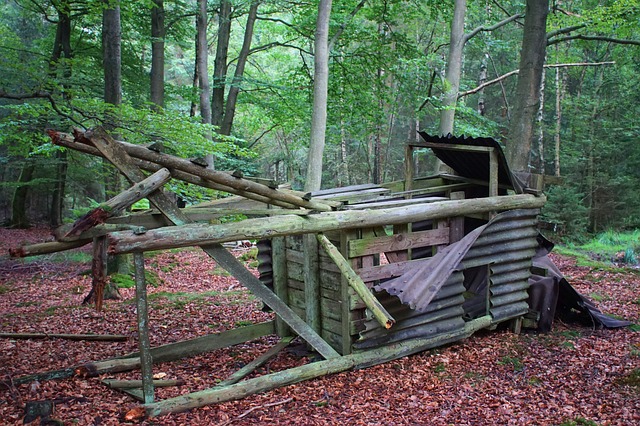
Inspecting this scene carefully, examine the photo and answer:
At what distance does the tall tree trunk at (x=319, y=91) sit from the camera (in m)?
12.3

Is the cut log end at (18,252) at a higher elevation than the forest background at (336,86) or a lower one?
lower

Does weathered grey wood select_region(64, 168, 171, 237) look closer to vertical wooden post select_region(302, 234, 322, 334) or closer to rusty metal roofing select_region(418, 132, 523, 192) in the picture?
vertical wooden post select_region(302, 234, 322, 334)

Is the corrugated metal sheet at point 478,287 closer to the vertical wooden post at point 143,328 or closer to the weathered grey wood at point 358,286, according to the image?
the weathered grey wood at point 358,286

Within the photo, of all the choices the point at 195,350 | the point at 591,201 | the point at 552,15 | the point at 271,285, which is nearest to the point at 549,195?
the point at 591,201

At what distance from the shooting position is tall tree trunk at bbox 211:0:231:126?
674 inches

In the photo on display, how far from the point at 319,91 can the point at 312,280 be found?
7.10m

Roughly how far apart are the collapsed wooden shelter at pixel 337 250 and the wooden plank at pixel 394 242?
0.5 inches

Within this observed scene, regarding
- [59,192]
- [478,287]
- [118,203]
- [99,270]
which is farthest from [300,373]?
[59,192]

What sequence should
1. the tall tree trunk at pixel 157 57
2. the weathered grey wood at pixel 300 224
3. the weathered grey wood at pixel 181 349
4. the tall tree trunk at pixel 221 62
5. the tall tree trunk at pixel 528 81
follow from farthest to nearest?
the tall tree trunk at pixel 221 62, the tall tree trunk at pixel 157 57, the tall tree trunk at pixel 528 81, the weathered grey wood at pixel 181 349, the weathered grey wood at pixel 300 224

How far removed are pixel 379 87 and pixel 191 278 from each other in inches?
371

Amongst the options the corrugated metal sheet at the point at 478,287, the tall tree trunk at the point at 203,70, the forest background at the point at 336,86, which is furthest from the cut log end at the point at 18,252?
the tall tree trunk at the point at 203,70

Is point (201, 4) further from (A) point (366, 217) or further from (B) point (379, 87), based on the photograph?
(A) point (366, 217)

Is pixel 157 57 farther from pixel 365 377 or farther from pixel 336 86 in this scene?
pixel 365 377

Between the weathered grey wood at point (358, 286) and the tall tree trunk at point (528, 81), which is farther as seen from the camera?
the tall tree trunk at point (528, 81)
